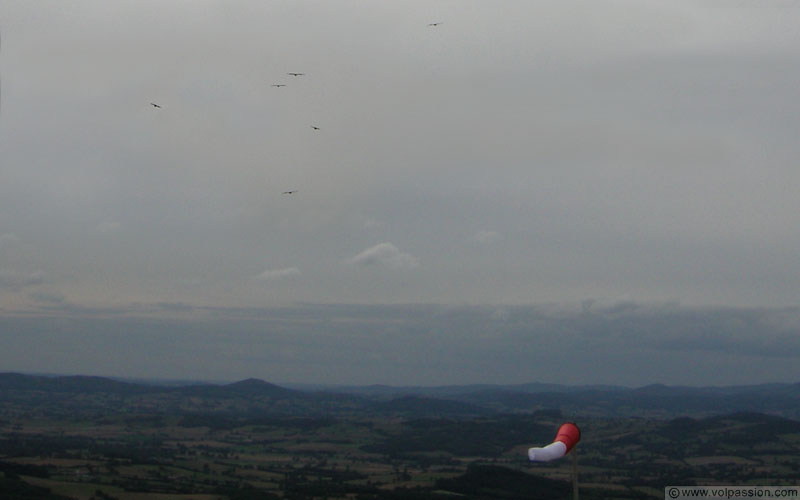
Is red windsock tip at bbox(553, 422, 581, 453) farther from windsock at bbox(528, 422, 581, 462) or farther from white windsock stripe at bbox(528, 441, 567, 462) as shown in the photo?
white windsock stripe at bbox(528, 441, 567, 462)

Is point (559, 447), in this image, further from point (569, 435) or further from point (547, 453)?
point (569, 435)

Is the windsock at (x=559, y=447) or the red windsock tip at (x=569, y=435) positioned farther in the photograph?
the red windsock tip at (x=569, y=435)

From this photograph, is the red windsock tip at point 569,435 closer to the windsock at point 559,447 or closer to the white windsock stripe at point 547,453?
the windsock at point 559,447

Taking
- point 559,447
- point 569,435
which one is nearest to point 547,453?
point 559,447

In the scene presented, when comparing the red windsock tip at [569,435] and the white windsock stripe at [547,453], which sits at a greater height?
the red windsock tip at [569,435]

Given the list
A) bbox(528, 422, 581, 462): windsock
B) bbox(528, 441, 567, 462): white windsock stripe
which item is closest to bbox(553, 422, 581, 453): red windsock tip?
bbox(528, 422, 581, 462): windsock

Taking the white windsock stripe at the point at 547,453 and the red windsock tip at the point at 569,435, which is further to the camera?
the red windsock tip at the point at 569,435

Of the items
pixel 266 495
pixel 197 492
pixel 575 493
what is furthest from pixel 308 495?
pixel 575 493

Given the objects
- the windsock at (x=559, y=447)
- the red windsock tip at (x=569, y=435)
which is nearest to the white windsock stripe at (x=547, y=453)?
the windsock at (x=559, y=447)
